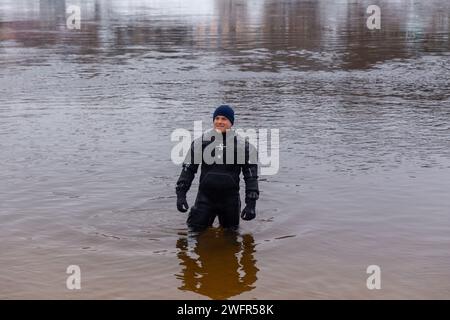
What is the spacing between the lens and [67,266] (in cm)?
865

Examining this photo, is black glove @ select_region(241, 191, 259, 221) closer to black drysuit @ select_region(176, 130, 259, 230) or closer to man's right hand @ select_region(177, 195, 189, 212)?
black drysuit @ select_region(176, 130, 259, 230)

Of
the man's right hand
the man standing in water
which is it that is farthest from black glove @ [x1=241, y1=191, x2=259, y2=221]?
the man's right hand

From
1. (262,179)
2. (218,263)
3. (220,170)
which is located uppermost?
(220,170)

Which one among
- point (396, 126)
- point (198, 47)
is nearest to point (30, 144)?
point (396, 126)

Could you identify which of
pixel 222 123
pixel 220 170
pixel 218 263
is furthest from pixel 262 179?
pixel 218 263

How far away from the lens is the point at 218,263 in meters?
8.77

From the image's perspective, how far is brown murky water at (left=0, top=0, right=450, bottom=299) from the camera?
8469 millimetres

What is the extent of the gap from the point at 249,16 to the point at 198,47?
55.0 ft

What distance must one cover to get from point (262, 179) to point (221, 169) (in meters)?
3.31

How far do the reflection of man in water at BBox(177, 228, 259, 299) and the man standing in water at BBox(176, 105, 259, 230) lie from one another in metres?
0.38

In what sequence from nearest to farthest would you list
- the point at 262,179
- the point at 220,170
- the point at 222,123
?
the point at 222,123
the point at 220,170
the point at 262,179

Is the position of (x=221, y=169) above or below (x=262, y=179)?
above

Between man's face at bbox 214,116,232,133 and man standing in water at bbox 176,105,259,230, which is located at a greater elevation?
man's face at bbox 214,116,232,133

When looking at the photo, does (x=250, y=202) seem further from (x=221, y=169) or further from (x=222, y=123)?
(x=222, y=123)
